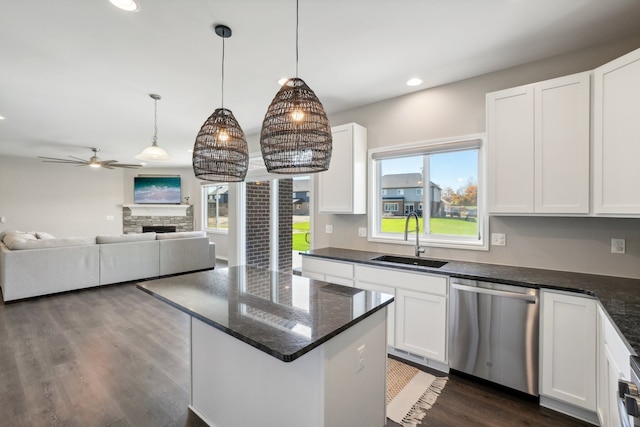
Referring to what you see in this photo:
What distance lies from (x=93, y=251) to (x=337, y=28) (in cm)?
527

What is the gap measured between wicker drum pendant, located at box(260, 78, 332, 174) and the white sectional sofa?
4.94 metres

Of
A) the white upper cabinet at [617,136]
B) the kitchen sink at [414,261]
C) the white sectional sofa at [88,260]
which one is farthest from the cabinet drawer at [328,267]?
the white sectional sofa at [88,260]

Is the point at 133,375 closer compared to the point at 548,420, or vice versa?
the point at 548,420

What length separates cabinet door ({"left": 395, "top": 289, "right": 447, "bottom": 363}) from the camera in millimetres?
2408

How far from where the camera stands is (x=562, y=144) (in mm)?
2158

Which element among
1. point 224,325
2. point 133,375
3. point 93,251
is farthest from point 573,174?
point 93,251

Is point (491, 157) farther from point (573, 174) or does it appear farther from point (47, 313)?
point (47, 313)

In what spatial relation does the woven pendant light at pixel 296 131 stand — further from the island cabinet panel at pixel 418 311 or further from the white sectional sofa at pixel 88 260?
the white sectional sofa at pixel 88 260

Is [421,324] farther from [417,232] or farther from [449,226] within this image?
[449,226]

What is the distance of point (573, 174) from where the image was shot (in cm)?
212

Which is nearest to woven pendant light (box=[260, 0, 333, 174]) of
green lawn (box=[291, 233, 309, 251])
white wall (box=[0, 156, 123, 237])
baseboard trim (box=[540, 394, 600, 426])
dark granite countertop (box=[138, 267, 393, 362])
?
dark granite countertop (box=[138, 267, 393, 362])

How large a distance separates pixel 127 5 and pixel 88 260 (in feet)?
14.8

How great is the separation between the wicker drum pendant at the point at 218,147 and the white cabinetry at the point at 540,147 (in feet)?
6.99

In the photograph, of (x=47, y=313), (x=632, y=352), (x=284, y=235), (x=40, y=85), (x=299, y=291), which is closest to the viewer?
(x=632, y=352)
